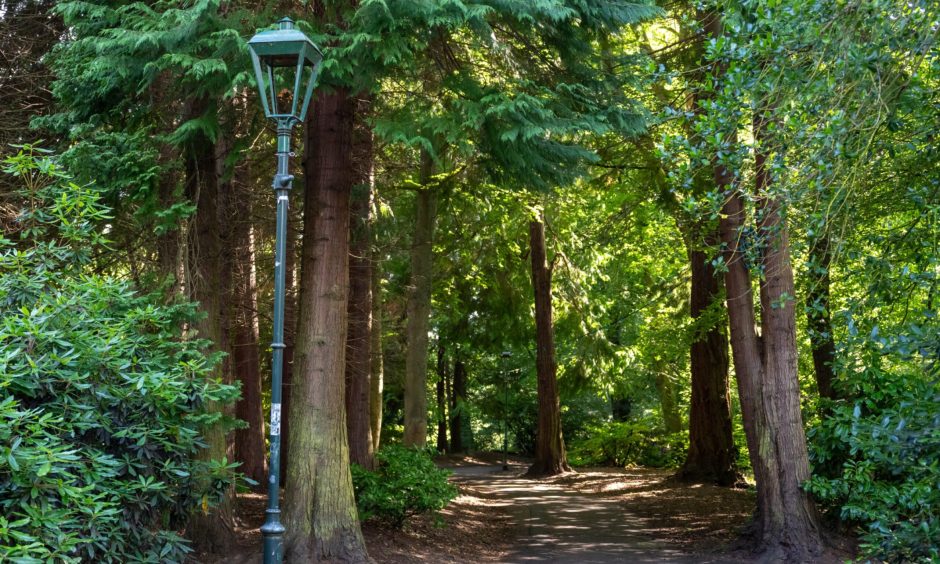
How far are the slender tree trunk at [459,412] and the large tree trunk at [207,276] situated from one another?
21111 mm

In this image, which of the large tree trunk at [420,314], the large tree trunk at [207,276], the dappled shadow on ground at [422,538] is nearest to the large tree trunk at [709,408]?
the dappled shadow on ground at [422,538]

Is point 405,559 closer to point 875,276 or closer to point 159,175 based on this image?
point 159,175

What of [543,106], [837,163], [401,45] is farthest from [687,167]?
[401,45]

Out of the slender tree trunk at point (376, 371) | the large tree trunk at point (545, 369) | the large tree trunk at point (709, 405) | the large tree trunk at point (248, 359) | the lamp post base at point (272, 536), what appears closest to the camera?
the lamp post base at point (272, 536)

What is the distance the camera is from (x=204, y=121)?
26.3 feet

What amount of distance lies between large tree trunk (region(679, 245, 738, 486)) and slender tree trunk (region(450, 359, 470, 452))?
1360 centimetres

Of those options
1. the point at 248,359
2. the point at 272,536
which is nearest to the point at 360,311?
the point at 248,359

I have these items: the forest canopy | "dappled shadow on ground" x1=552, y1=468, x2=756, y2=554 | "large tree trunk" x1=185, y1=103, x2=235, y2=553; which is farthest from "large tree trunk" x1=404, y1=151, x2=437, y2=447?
"large tree trunk" x1=185, y1=103, x2=235, y2=553

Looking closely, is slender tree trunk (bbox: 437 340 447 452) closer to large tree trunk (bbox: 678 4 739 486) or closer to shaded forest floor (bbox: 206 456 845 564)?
shaded forest floor (bbox: 206 456 845 564)

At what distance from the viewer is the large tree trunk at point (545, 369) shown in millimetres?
20172

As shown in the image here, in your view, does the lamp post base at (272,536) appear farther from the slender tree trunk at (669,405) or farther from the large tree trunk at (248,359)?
the slender tree trunk at (669,405)

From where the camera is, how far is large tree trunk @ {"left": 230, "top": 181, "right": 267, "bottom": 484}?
13.8 meters

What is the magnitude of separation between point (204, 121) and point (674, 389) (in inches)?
860

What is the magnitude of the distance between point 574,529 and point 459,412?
18.0 m
